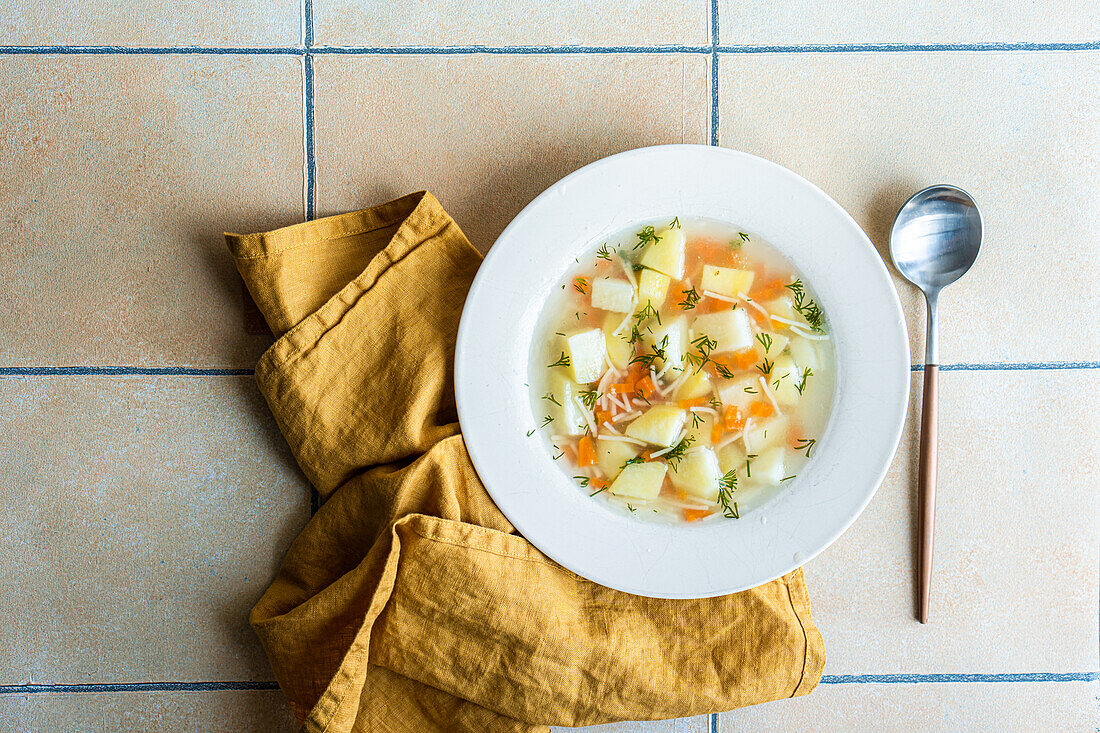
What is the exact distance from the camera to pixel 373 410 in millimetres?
1024

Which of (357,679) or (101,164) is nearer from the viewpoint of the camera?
(357,679)

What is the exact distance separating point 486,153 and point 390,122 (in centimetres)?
16

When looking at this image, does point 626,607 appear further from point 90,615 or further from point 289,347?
point 90,615

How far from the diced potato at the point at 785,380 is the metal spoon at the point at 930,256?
0.25m

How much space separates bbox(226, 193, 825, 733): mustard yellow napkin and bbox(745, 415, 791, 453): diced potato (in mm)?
227

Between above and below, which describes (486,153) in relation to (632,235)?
above

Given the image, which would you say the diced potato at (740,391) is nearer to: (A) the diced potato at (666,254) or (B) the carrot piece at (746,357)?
(B) the carrot piece at (746,357)

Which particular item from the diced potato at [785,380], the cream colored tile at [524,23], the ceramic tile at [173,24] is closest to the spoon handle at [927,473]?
the diced potato at [785,380]

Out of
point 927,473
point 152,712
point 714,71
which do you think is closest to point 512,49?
point 714,71

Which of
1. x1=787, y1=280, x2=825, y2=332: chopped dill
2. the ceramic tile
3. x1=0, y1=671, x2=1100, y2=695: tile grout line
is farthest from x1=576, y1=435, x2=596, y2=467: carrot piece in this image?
the ceramic tile

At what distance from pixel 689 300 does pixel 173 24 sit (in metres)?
0.91

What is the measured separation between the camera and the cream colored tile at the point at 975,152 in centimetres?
110

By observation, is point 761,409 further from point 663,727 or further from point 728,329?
point 663,727

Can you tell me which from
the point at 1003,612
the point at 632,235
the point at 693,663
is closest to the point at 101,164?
the point at 632,235
